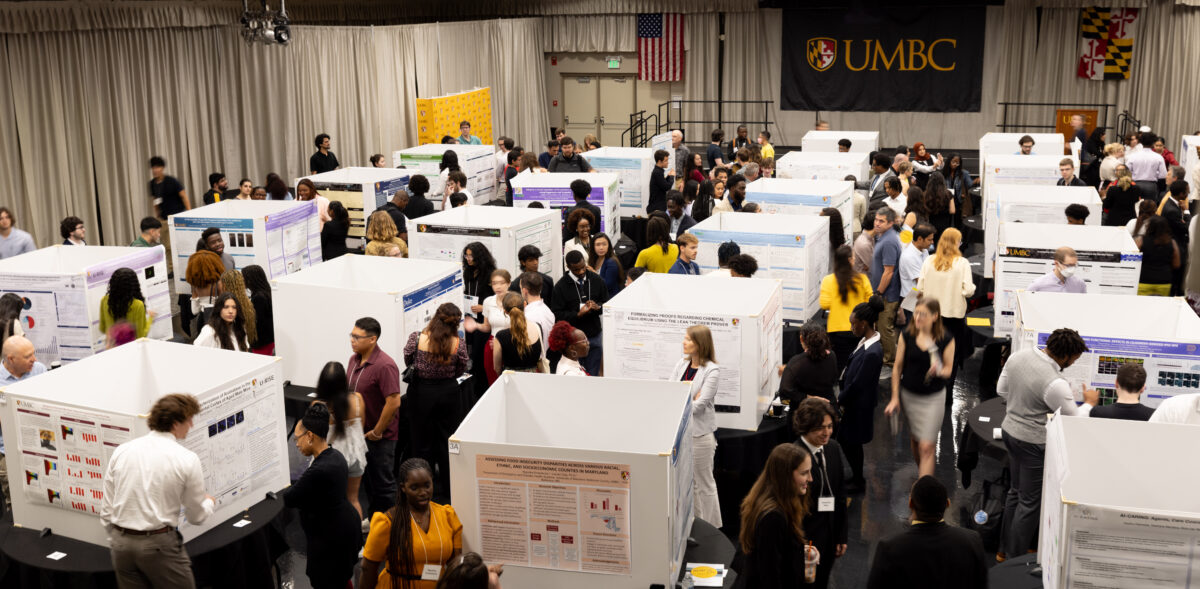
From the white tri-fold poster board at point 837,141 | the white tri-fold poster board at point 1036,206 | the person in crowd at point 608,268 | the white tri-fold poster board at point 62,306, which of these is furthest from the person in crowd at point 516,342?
the white tri-fold poster board at point 837,141

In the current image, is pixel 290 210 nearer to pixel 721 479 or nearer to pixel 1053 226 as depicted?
pixel 721 479

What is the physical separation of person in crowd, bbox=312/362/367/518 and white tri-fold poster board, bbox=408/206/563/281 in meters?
2.52

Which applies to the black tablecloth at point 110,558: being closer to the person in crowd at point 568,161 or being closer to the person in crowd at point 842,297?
the person in crowd at point 842,297

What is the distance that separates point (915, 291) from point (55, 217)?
29.9ft

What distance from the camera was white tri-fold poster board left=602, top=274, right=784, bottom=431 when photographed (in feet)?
17.1

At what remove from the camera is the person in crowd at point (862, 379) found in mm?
5727

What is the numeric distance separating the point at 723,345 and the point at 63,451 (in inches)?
116

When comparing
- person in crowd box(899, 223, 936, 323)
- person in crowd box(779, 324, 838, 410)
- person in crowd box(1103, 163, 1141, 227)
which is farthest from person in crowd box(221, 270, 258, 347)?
person in crowd box(1103, 163, 1141, 227)

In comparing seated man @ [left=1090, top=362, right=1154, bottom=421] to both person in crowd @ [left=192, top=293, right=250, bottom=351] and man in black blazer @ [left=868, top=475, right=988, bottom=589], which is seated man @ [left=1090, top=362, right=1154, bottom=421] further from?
person in crowd @ [left=192, top=293, right=250, bottom=351]

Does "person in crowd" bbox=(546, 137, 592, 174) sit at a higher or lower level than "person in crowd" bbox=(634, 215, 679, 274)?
higher

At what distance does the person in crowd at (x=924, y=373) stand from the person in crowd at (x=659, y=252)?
2.29 metres

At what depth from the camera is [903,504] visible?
20.7 feet

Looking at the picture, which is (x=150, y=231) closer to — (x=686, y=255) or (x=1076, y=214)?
(x=686, y=255)

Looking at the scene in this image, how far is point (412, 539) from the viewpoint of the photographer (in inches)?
142
